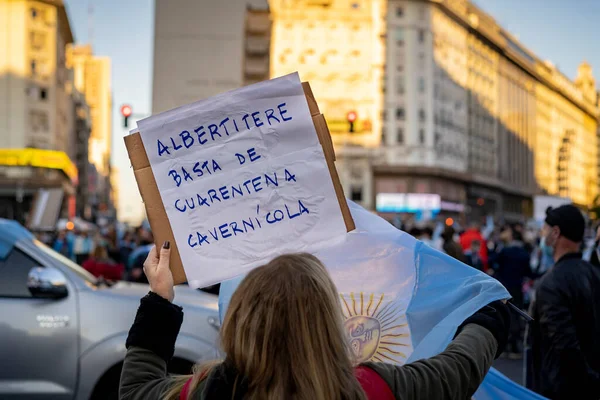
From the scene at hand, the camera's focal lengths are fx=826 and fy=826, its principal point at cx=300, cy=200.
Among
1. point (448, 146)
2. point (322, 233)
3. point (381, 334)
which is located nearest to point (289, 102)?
point (322, 233)

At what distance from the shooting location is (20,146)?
2618 inches

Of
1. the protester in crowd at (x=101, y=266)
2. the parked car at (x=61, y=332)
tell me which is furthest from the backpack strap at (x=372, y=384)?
the protester in crowd at (x=101, y=266)

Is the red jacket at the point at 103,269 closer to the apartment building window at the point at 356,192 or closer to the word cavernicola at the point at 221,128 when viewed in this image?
the word cavernicola at the point at 221,128

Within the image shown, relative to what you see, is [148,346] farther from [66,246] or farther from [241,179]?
[66,246]

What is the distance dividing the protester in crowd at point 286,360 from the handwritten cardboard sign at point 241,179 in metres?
0.44

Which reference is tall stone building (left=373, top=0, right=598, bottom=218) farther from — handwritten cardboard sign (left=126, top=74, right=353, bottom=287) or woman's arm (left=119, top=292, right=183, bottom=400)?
woman's arm (left=119, top=292, right=183, bottom=400)

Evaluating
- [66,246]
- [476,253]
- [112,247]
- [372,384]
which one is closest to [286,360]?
[372,384]

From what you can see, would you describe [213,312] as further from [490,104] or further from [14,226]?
[490,104]

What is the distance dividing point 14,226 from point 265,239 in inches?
172

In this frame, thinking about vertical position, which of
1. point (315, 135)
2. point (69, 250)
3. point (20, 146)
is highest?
point (20, 146)

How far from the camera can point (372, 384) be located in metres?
2.03

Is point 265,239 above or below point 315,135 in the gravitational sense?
below

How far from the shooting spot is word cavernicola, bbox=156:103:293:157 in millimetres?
2619

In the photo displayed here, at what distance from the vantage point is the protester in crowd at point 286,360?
6.25ft
